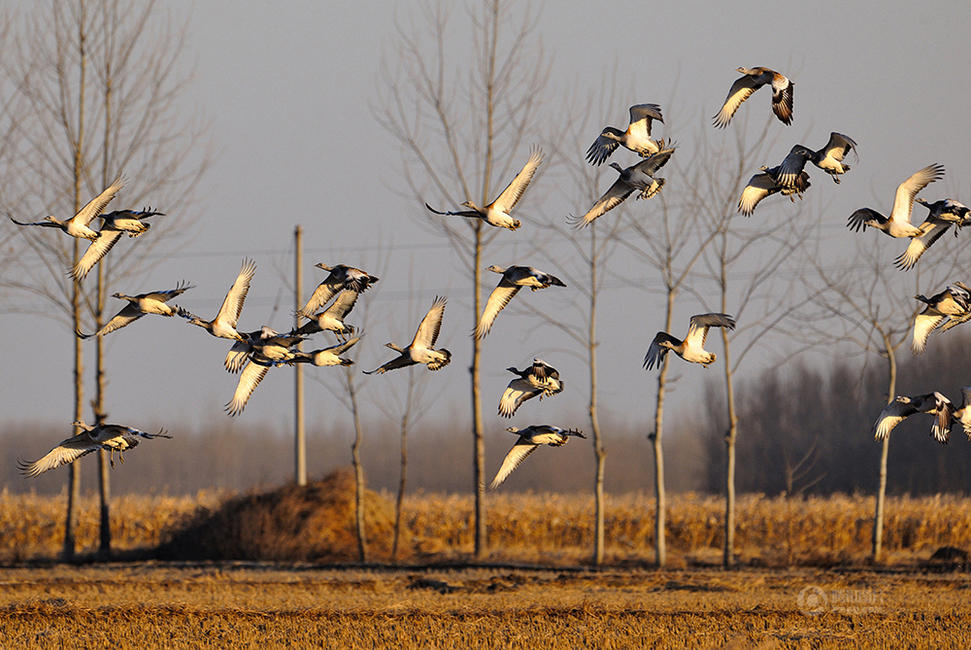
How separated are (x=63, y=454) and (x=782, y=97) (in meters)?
7.96

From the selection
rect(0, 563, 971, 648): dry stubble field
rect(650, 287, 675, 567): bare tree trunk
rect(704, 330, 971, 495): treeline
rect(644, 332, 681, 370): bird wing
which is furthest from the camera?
rect(704, 330, 971, 495): treeline

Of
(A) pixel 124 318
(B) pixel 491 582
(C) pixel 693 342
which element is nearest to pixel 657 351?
(C) pixel 693 342

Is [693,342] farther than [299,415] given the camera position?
No

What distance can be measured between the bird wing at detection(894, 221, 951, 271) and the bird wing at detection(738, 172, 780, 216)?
149cm

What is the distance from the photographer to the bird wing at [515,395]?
11.2 m

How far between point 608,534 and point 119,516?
46.6 feet

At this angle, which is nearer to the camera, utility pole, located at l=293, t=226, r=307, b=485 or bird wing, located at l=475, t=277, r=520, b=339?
bird wing, located at l=475, t=277, r=520, b=339

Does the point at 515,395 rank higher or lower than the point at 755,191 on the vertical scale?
lower

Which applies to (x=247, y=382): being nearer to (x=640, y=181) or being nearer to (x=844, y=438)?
(x=640, y=181)

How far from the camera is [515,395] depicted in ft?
37.2

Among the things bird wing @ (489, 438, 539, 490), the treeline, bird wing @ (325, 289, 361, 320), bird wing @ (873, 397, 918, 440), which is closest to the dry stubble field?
bird wing @ (489, 438, 539, 490)

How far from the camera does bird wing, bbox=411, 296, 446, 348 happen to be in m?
11.5

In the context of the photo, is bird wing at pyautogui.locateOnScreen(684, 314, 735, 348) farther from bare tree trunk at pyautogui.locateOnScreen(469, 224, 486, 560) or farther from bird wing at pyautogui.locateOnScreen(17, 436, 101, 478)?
bare tree trunk at pyautogui.locateOnScreen(469, 224, 486, 560)

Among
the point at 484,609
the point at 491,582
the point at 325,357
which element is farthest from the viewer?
the point at 491,582
